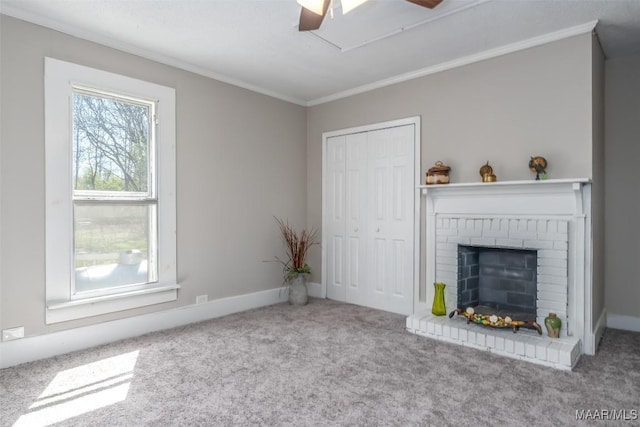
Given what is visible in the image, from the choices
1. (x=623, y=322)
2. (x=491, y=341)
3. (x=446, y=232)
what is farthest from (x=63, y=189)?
(x=623, y=322)

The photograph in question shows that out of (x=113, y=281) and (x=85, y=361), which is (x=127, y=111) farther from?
(x=85, y=361)

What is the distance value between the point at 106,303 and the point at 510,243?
11.3 feet

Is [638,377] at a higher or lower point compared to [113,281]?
lower

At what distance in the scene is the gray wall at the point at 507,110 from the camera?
116 inches

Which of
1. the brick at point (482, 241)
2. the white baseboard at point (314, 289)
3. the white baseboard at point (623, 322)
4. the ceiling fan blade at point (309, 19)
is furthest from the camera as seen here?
the white baseboard at point (314, 289)

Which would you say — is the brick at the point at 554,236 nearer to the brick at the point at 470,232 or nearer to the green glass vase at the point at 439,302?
the brick at the point at 470,232

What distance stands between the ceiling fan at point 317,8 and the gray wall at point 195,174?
5.36 feet

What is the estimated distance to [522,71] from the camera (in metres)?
3.20

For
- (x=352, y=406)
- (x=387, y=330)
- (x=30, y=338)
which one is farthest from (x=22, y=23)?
(x=387, y=330)

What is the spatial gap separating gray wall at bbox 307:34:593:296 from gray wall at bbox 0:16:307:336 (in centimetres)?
133

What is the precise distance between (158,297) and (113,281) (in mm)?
417

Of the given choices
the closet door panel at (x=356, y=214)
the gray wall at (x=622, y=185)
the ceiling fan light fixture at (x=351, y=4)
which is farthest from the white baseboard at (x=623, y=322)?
the ceiling fan light fixture at (x=351, y=4)
